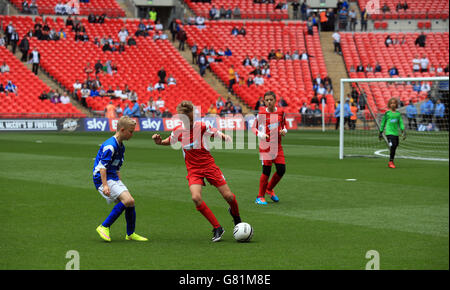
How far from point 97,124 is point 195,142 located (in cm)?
3034

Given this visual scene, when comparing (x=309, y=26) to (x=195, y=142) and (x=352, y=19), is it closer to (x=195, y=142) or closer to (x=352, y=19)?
(x=352, y=19)

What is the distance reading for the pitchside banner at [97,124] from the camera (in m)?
37.3

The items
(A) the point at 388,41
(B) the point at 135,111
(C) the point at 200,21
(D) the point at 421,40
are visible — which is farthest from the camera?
(A) the point at 388,41

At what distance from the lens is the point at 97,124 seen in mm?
38438

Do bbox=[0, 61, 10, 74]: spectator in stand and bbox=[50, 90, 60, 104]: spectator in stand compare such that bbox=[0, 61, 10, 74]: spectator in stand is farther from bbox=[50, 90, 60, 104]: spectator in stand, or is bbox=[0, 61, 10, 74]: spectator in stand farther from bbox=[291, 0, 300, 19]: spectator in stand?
bbox=[291, 0, 300, 19]: spectator in stand

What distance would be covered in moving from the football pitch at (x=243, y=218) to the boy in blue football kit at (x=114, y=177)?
23 cm

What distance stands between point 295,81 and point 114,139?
40681 millimetres

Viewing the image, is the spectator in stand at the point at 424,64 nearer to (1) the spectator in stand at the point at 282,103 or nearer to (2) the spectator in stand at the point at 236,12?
(1) the spectator in stand at the point at 282,103

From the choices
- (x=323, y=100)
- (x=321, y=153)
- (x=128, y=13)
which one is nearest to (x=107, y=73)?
(x=128, y=13)

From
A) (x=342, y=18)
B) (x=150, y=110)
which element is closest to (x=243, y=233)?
(x=150, y=110)

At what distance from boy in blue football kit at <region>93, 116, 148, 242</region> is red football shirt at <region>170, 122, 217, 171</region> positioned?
66cm

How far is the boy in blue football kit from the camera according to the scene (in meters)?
8.38
